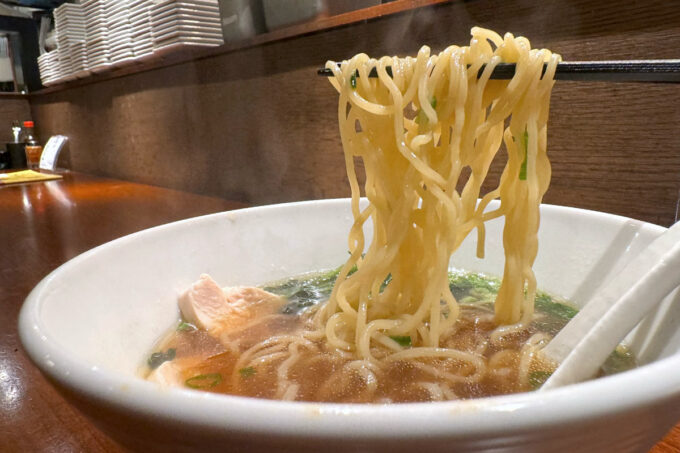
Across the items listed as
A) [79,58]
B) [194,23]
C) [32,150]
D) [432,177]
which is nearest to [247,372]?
[432,177]

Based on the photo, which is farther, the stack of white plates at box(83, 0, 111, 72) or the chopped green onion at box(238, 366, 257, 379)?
the stack of white plates at box(83, 0, 111, 72)

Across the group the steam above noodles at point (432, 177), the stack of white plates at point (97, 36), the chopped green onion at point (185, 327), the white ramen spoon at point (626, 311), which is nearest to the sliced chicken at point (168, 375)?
the chopped green onion at point (185, 327)

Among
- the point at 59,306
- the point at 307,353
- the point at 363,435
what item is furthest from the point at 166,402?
the point at 307,353

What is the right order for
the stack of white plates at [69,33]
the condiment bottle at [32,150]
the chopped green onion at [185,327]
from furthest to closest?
the condiment bottle at [32,150] → the stack of white plates at [69,33] → the chopped green onion at [185,327]

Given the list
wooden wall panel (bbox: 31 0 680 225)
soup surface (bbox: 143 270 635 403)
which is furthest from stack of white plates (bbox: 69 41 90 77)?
soup surface (bbox: 143 270 635 403)

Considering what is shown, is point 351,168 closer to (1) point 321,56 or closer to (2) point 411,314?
(2) point 411,314

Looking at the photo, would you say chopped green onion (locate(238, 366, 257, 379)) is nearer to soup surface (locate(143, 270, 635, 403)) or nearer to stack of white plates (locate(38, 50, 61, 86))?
soup surface (locate(143, 270, 635, 403))

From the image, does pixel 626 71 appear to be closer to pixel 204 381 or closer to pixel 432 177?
pixel 432 177

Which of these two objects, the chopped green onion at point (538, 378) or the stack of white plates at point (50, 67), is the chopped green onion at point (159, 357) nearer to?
the chopped green onion at point (538, 378)
